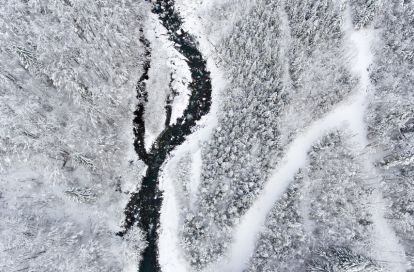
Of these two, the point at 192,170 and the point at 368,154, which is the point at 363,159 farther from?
the point at 192,170

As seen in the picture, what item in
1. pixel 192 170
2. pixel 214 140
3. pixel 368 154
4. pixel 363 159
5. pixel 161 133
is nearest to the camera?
pixel 363 159

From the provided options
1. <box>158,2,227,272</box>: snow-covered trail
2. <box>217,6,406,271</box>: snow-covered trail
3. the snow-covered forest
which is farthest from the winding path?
<box>217,6,406,271</box>: snow-covered trail

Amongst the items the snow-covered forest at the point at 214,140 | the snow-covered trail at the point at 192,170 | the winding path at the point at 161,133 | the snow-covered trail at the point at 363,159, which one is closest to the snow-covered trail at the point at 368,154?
the snow-covered trail at the point at 363,159

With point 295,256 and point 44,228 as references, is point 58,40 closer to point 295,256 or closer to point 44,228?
point 44,228

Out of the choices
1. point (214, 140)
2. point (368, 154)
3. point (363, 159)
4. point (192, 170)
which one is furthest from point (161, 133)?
point (368, 154)

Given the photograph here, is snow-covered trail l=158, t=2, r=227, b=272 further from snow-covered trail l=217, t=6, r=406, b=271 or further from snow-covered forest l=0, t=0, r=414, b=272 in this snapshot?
snow-covered trail l=217, t=6, r=406, b=271

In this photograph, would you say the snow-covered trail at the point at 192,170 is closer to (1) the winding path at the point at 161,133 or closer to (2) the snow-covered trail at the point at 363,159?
(1) the winding path at the point at 161,133
